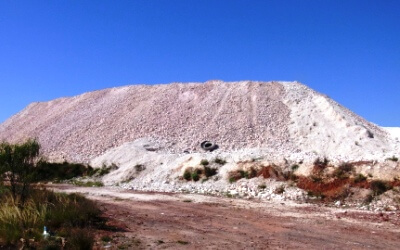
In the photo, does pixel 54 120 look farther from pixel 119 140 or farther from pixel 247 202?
pixel 247 202

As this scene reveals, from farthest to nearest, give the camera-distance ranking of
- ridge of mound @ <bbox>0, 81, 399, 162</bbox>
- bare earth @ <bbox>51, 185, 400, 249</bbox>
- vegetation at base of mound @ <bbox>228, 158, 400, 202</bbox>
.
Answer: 1. ridge of mound @ <bbox>0, 81, 399, 162</bbox>
2. vegetation at base of mound @ <bbox>228, 158, 400, 202</bbox>
3. bare earth @ <bbox>51, 185, 400, 249</bbox>

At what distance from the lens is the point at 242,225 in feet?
40.9

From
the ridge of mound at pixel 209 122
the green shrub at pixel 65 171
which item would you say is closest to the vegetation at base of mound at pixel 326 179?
the ridge of mound at pixel 209 122

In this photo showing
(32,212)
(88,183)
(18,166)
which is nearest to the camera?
(32,212)

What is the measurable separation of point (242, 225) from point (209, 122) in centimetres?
2438

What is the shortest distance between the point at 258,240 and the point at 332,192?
32.3ft

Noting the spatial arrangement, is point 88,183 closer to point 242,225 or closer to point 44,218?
point 242,225

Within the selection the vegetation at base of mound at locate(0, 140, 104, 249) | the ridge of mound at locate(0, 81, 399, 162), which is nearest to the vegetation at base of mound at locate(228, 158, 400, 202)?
the ridge of mound at locate(0, 81, 399, 162)

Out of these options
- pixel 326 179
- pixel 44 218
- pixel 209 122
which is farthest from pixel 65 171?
pixel 44 218

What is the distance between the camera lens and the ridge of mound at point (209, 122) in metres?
31.6

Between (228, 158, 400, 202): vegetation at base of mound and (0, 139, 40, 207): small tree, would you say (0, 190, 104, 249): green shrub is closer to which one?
(0, 139, 40, 207): small tree

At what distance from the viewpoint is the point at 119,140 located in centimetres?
3572

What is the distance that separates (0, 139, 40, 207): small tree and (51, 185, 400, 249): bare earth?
2.59 metres

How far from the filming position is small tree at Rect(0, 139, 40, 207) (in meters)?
11.9
